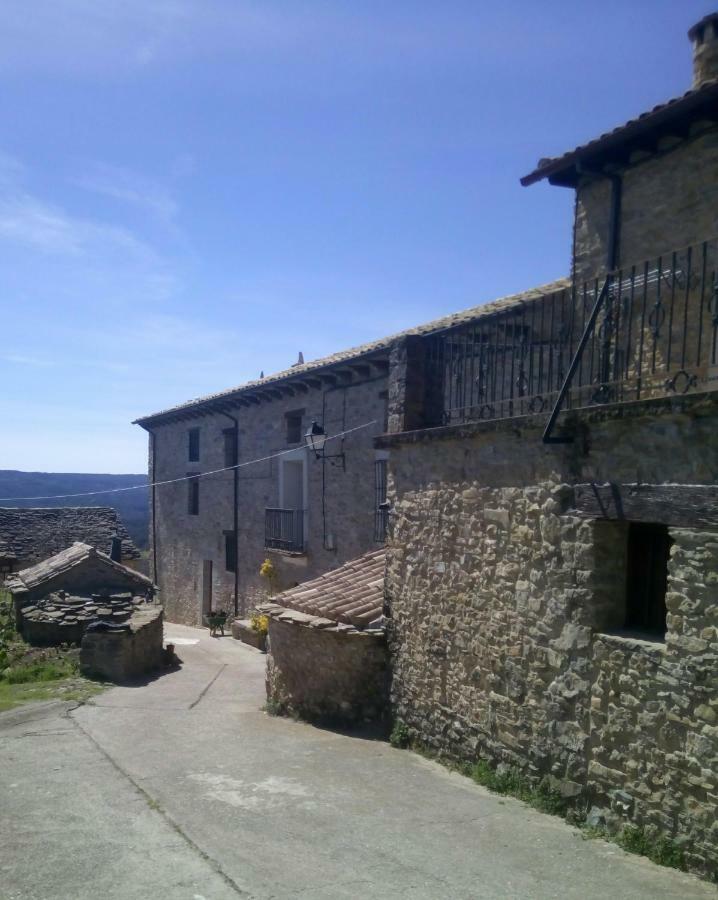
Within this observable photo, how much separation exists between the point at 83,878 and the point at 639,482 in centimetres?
463

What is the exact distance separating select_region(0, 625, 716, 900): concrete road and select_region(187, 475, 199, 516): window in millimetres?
14243

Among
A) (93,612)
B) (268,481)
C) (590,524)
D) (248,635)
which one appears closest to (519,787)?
(590,524)

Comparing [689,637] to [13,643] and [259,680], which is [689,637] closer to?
[259,680]

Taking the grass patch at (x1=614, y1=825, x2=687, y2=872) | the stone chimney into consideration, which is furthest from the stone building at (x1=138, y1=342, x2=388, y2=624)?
the grass patch at (x1=614, y1=825, x2=687, y2=872)

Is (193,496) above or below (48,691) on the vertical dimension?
above

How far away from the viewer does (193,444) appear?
23.9 meters

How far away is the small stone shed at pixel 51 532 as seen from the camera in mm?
27203

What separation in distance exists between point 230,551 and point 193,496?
3.30 meters

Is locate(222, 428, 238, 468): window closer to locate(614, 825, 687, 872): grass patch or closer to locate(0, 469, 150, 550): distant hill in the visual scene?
locate(614, 825, 687, 872): grass patch

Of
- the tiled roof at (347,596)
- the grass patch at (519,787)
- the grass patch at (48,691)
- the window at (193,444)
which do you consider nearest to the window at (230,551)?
the window at (193,444)

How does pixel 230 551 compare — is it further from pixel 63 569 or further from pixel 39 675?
pixel 39 675

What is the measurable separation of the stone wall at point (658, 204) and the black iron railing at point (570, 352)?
1.44 feet

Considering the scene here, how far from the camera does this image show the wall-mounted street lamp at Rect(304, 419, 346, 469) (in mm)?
14961

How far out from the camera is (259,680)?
43.4ft
